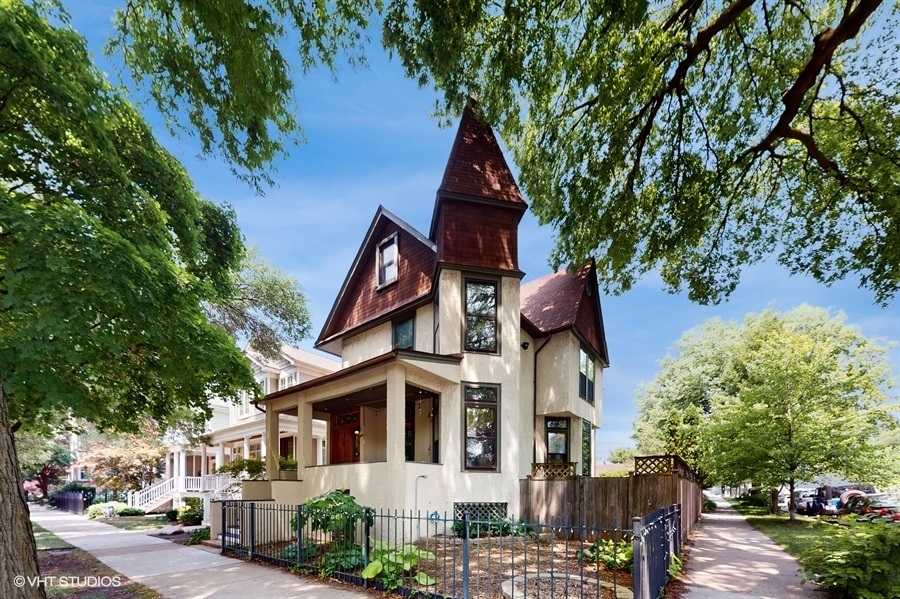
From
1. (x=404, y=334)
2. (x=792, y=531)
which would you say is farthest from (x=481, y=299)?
(x=792, y=531)

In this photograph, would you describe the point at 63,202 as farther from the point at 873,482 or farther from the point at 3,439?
the point at 873,482

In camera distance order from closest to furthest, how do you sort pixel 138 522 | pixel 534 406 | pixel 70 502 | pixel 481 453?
pixel 481 453
pixel 534 406
pixel 138 522
pixel 70 502

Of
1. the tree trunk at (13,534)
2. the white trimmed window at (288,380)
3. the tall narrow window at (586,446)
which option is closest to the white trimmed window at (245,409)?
the white trimmed window at (288,380)

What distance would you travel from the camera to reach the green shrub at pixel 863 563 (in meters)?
6.36

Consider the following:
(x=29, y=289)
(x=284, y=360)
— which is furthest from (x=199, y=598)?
(x=284, y=360)

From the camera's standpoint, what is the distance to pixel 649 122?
1133 centimetres

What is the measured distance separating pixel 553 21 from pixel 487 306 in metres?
7.11

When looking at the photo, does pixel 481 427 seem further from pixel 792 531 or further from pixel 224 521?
→ pixel 792 531

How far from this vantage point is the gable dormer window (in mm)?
16141

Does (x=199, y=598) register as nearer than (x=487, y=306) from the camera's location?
Yes

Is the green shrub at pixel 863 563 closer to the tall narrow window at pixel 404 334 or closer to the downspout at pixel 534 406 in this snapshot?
the downspout at pixel 534 406

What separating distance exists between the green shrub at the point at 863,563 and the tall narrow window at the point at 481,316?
808 centimetres

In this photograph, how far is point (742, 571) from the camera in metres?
8.85

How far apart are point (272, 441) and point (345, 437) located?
8.39 ft
